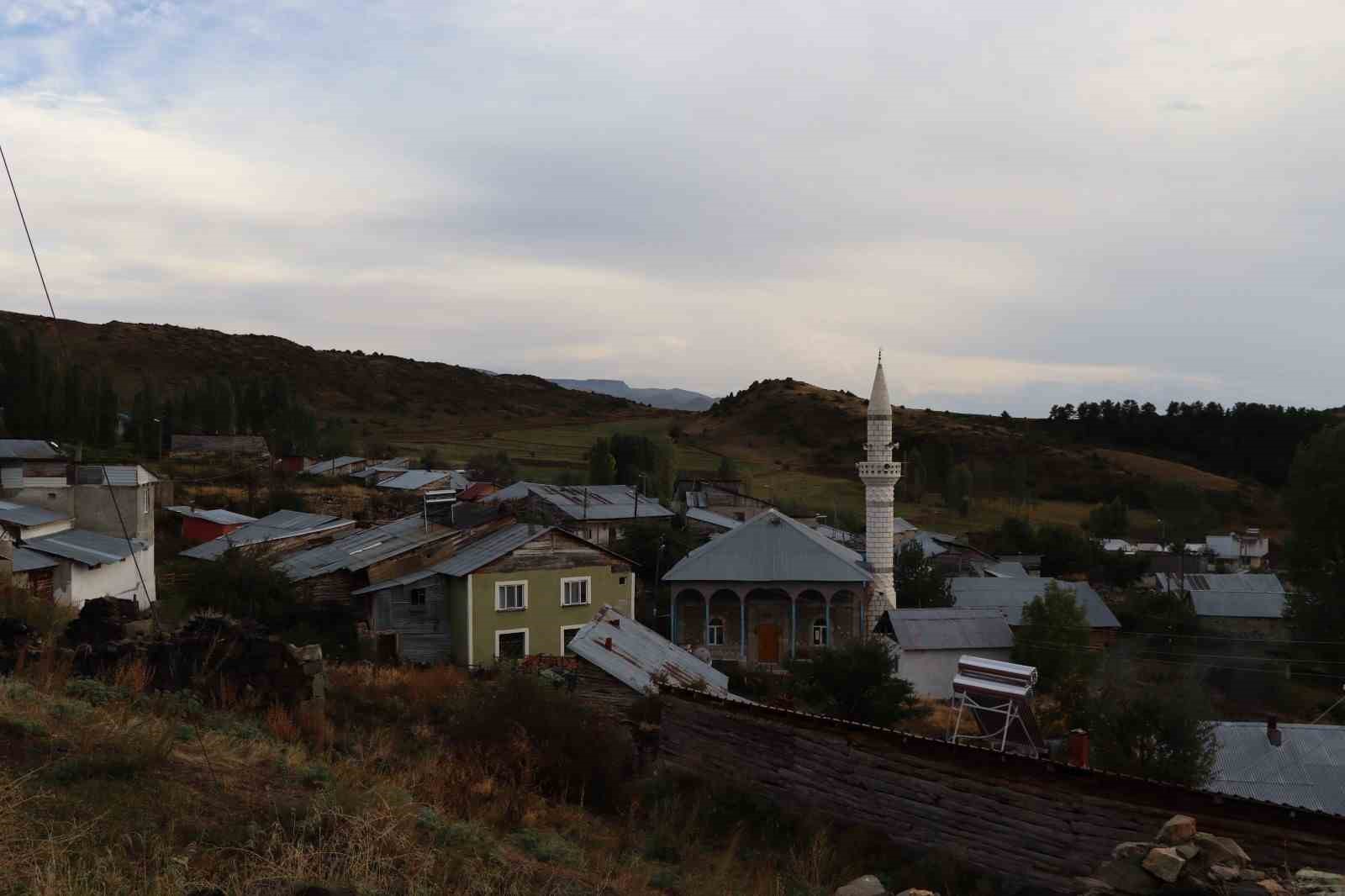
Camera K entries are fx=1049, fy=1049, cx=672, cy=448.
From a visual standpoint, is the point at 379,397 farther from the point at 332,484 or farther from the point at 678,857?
the point at 678,857

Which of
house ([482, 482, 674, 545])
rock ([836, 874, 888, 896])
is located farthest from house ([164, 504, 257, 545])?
rock ([836, 874, 888, 896])

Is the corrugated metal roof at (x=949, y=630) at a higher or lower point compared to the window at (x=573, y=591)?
lower

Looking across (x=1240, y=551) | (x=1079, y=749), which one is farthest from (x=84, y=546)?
(x=1240, y=551)

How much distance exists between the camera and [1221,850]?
9.09 metres

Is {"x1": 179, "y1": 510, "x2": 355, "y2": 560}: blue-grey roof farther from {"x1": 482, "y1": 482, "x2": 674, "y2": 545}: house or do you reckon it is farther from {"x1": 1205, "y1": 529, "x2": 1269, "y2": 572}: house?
{"x1": 1205, "y1": 529, "x2": 1269, "y2": 572}: house

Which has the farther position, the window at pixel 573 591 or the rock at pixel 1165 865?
the window at pixel 573 591

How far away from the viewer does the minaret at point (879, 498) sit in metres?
39.0

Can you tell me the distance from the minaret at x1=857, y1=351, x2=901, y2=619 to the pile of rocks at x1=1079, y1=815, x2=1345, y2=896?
28.1 metres

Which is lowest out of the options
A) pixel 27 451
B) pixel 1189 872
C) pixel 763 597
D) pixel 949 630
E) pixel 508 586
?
pixel 949 630

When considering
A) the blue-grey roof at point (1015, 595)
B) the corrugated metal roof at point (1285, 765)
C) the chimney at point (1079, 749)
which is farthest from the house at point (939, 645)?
the chimney at point (1079, 749)

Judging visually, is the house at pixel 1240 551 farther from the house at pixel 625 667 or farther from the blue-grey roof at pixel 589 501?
the house at pixel 625 667

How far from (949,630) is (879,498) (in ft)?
29.8

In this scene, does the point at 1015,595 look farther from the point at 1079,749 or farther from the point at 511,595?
the point at 1079,749

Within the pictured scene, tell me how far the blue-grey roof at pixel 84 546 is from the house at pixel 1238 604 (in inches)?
1529
